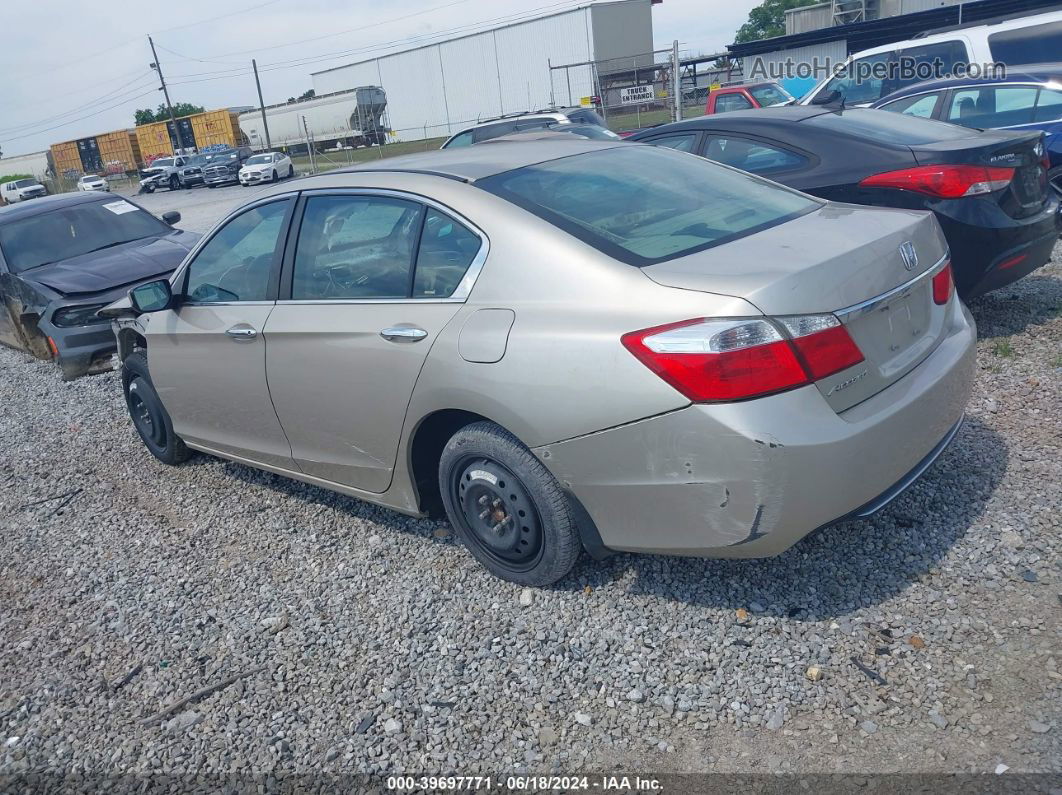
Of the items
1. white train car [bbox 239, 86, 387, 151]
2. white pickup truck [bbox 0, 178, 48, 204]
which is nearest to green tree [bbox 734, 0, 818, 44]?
white train car [bbox 239, 86, 387, 151]

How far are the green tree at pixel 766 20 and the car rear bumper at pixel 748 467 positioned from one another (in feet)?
277

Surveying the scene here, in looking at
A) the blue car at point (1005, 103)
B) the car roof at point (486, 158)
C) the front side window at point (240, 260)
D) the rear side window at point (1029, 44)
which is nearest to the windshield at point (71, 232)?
the front side window at point (240, 260)

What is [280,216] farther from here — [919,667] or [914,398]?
[919,667]

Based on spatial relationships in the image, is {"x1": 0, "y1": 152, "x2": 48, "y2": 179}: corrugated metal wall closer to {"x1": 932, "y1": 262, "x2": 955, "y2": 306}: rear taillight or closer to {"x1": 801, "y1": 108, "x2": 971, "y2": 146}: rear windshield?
{"x1": 801, "y1": 108, "x2": 971, "y2": 146}: rear windshield

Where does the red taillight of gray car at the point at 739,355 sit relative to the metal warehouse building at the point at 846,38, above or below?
below

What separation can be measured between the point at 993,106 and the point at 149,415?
26.0ft

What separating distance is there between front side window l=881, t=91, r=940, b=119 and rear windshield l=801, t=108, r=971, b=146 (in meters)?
3.15

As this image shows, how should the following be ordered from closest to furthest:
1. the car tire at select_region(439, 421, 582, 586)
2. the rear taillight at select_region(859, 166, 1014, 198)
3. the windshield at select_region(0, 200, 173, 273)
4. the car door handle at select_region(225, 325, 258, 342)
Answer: the car tire at select_region(439, 421, 582, 586)
the car door handle at select_region(225, 325, 258, 342)
the rear taillight at select_region(859, 166, 1014, 198)
the windshield at select_region(0, 200, 173, 273)

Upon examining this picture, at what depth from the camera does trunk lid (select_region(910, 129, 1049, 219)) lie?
5109 mm

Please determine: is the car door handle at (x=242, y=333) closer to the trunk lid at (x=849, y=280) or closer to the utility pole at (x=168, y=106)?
the trunk lid at (x=849, y=280)

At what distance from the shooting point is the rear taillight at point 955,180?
5086 millimetres

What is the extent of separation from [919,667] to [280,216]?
3.29 meters

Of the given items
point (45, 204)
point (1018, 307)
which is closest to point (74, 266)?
point (45, 204)

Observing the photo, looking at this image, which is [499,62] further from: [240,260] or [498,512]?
[498,512]
